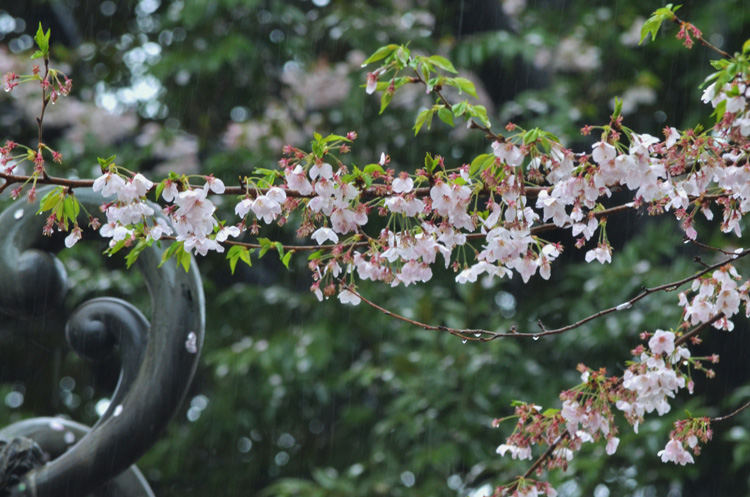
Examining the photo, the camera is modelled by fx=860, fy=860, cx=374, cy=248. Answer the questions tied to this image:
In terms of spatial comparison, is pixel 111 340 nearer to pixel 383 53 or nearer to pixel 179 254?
pixel 179 254

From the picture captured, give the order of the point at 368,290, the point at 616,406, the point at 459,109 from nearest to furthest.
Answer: the point at 459,109 → the point at 616,406 → the point at 368,290

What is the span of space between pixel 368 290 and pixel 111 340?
2.03m

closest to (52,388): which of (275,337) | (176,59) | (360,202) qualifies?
(275,337)

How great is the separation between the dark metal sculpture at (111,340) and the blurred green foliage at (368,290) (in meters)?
1.71

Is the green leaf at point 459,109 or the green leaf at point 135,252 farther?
the green leaf at point 135,252

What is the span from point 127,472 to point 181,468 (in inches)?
104

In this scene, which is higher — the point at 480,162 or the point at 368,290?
the point at 480,162

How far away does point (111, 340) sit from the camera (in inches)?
45.3

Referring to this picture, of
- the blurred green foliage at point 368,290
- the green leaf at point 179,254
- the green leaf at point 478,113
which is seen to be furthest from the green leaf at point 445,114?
the blurred green foliage at point 368,290

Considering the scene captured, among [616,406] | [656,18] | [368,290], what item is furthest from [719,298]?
[368,290]

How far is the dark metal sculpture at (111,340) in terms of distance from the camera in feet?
3.45

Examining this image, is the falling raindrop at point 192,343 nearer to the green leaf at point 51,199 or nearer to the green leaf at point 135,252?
the green leaf at point 135,252

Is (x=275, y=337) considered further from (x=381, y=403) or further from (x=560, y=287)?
(x=560, y=287)

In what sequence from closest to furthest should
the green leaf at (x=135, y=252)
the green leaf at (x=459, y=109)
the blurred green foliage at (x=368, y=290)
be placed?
the green leaf at (x=459, y=109) < the green leaf at (x=135, y=252) < the blurred green foliage at (x=368, y=290)
